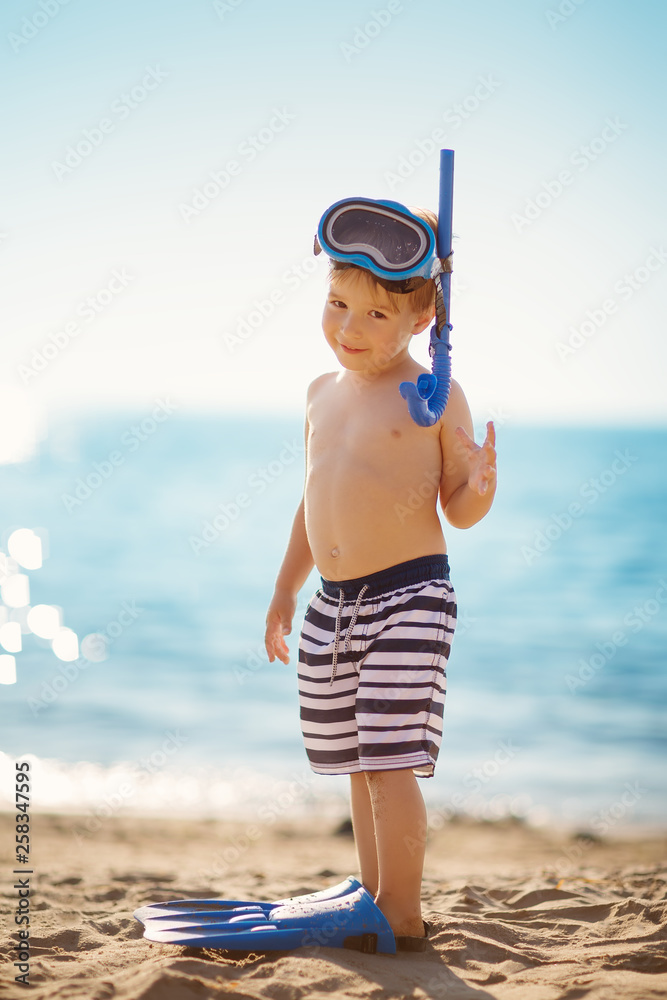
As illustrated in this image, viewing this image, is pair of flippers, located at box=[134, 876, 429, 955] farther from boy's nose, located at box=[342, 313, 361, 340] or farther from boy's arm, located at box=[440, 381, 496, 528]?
boy's nose, located at box=[342, 313, 361, 340]

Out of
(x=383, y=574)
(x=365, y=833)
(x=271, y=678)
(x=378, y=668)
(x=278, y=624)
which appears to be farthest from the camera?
(x=271, y=678)

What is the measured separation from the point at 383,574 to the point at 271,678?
661cm

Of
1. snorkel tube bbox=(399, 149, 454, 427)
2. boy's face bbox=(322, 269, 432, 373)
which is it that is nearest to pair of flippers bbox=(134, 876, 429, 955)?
snorkel tube bbox=(399, 149, 454, 427)

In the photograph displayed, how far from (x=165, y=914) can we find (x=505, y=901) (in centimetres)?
125

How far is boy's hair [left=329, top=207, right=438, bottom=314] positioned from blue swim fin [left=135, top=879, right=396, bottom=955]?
1629 millimetres

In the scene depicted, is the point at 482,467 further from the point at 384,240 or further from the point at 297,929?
the point at 297,929

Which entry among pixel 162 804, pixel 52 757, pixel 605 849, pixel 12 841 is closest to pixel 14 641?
pixel 52 757

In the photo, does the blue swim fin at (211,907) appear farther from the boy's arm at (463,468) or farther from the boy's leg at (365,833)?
the boy's arm at (463,468)

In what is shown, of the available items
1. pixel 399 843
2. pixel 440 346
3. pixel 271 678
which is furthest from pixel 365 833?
pixel 271 678

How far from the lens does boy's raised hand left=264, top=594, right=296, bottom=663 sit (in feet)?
10.0

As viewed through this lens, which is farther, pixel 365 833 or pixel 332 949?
pixel 365 833

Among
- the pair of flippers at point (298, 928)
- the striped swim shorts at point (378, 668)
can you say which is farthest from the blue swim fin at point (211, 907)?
the striped swim shorts at point (378, 668)

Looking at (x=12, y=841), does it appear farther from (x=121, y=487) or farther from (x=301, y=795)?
(x=121, y=487)

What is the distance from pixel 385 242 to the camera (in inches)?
103
